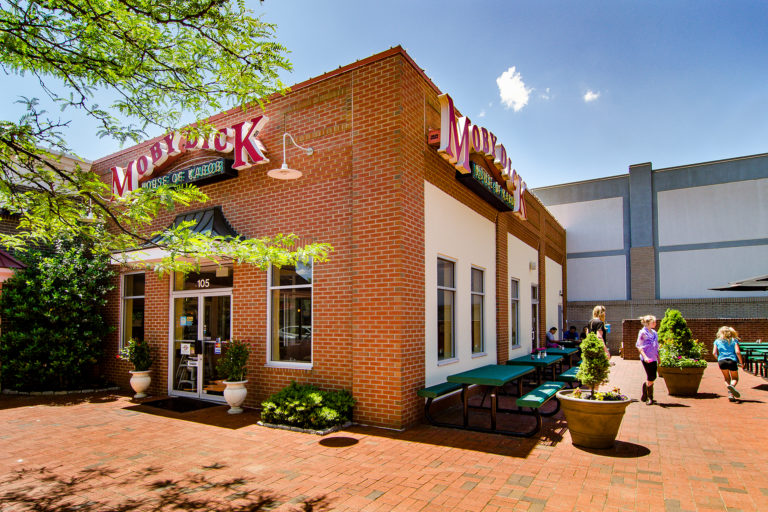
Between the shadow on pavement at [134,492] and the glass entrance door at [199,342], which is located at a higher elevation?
the glass entrance door at [199,342]

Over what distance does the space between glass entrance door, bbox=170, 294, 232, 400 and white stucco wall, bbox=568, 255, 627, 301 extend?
20993 mm

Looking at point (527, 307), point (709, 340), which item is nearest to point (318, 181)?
point (527, 307)

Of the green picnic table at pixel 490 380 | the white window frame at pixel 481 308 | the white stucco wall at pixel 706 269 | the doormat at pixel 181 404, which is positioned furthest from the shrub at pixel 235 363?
the white stucco wall at pixel 706 269

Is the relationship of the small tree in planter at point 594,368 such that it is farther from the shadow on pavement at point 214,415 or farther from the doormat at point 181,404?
the doormat at point 181,404

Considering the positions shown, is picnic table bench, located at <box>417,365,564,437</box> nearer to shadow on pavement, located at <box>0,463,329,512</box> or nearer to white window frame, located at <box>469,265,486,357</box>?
white window frame, located at <box>469,265,486,357</box>

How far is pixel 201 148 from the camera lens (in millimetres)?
9992

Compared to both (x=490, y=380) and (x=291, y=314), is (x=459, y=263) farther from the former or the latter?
(x=291, y=314)

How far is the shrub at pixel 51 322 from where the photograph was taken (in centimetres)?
1066

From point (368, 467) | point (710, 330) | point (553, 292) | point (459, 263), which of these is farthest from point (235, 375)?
point (710, 330)

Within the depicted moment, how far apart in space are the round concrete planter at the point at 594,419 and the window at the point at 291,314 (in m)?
4.32

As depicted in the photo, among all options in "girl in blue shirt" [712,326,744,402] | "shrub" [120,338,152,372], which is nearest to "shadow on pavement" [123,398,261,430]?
"shrub" [120,338,152,372]

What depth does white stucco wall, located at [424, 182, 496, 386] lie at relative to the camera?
8.33 metres

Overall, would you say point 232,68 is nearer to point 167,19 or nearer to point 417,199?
point 167,19

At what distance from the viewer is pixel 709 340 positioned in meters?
18.6
